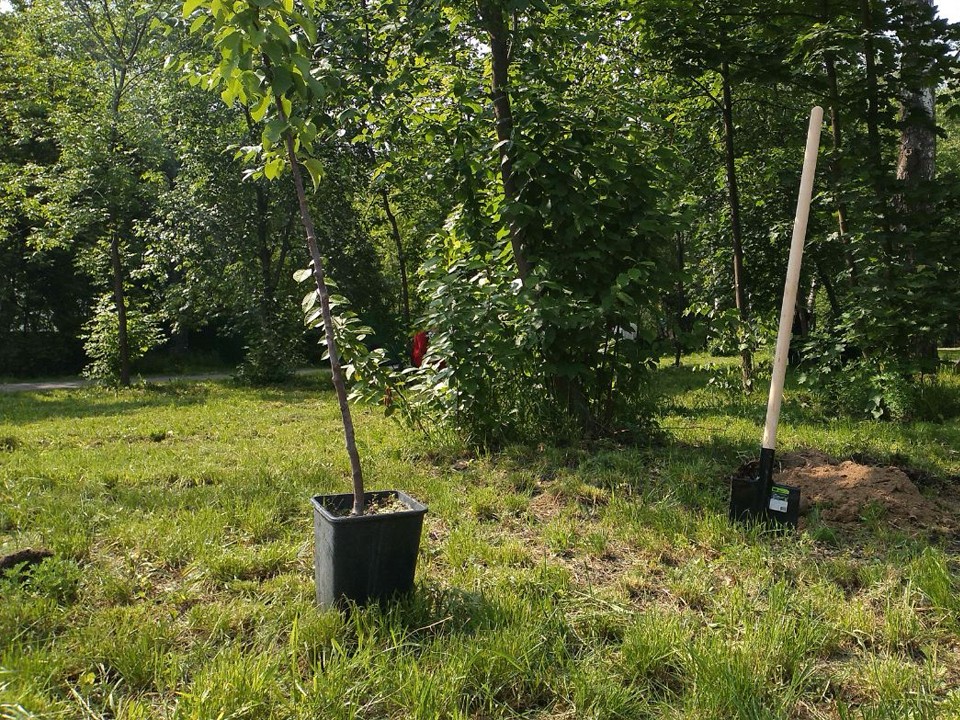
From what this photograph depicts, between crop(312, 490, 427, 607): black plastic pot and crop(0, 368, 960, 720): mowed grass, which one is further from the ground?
crop(312, 490, 427, 607): black plastic pot

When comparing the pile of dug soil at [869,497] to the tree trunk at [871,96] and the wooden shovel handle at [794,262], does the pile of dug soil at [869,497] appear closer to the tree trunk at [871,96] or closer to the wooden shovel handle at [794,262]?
the wooden shovel handle at [794,262]

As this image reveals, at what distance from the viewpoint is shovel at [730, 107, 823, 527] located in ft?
10.8

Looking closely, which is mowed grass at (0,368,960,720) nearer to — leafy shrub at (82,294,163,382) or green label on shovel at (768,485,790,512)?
green label on shovel at (768,485,790,512)

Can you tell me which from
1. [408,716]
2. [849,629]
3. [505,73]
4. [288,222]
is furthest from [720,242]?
[408,716]

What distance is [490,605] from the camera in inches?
104

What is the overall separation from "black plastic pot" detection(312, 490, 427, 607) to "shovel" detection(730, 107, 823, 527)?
1859 mm

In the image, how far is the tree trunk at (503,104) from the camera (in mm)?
5359

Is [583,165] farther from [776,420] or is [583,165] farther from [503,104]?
[776,420]

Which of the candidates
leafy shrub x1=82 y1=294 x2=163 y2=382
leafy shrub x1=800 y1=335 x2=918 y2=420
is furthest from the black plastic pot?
leafy shrub x1=82 y1=294 x2=163 y2=382

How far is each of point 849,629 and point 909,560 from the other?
826mm

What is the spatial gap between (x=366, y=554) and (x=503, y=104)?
4.24 metres

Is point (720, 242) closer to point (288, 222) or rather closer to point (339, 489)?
point (288, 222)

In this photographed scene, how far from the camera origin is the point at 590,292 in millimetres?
5242

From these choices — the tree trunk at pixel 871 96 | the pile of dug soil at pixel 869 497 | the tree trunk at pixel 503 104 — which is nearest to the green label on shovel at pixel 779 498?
the pile of dug soil at pixel 869 497
